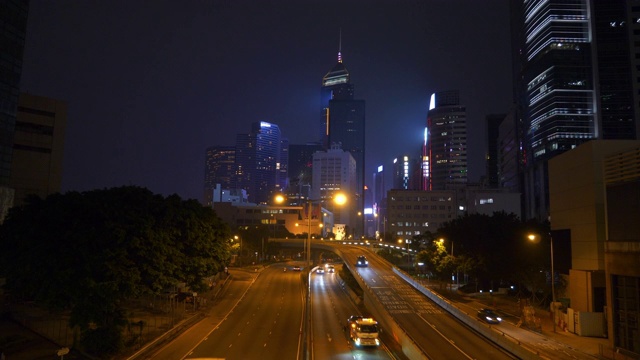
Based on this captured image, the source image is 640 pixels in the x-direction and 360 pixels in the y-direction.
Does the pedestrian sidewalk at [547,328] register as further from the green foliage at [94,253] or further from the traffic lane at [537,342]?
the green foliage at [94,253]

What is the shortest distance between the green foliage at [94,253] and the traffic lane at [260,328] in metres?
5.75

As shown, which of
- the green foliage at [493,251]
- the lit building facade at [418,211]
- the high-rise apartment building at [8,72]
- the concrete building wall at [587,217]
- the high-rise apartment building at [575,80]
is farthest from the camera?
the lit building facade at [418,211]

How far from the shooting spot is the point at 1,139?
66.8 m

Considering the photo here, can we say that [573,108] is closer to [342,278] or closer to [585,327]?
[342,278]

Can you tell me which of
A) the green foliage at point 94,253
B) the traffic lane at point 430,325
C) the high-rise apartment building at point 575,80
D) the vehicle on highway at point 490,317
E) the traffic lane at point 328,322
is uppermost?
the high-rise apartment building at point 575,80

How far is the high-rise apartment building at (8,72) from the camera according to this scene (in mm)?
66625

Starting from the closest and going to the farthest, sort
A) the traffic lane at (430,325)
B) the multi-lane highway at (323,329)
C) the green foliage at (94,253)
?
the green foliage at (94,253) < the multi-lane highway at (323,329) < the traffic lane at (430,325)

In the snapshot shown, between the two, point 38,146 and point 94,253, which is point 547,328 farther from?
point 38,146

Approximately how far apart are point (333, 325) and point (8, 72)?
2206 inches

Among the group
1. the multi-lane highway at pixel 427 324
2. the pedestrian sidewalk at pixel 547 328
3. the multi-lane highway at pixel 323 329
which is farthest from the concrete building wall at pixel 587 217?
the multi-lane highway at pixel 427 324

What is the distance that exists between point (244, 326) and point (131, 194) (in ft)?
49.6

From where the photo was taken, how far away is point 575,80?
504ft

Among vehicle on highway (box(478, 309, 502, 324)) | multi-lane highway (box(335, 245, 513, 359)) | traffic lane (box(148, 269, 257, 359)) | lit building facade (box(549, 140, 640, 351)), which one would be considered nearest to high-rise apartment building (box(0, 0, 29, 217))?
traffic lane (box(148, 269, 257, 359))

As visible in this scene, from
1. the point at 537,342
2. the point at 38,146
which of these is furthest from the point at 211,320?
the point at 38,146
